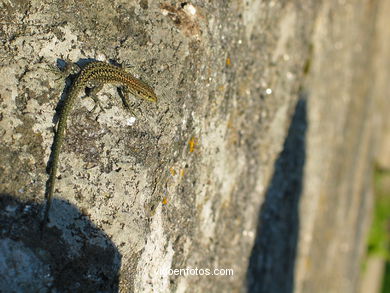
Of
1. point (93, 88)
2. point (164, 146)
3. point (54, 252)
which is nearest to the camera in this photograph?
point (54, 252)

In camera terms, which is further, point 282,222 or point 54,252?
point 282,222

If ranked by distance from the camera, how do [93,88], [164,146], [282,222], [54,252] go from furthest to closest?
[282,222] → [164,146] → [93,88] → [54,252]

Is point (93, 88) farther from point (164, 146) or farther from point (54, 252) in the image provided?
point (54, 252)

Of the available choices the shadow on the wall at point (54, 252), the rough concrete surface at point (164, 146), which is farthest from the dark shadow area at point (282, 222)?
the shadow on the wall at point (54, 252)

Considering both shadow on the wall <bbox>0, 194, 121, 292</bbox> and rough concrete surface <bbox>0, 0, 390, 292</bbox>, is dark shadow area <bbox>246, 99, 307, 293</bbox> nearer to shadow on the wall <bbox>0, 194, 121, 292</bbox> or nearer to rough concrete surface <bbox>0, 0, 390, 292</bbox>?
rough concrete surface <bbox>0, 0, 390, 292</bbox>

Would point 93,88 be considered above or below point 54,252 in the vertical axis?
above

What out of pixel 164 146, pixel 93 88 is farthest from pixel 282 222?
pixel 93 88
